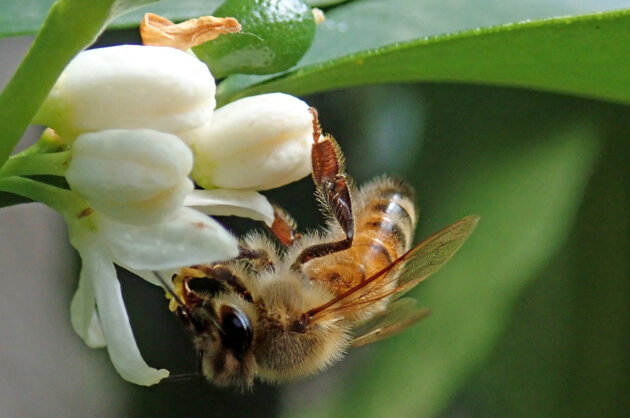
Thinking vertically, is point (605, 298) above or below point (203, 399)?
above

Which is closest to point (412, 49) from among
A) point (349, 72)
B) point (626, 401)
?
point (349, 72)

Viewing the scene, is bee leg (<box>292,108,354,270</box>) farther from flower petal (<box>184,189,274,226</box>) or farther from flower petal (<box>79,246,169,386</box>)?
flower petal (<box>79,246,169,386</box>)

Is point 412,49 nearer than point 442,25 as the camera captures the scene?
Yes

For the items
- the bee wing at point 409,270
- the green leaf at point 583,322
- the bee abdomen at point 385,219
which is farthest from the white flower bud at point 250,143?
the green leaf at point 583,322

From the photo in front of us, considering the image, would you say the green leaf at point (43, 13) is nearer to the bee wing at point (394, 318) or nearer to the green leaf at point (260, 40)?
the green leaf at point (260, 40)

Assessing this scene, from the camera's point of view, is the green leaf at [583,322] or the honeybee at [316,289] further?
the green leaf at [583,322]

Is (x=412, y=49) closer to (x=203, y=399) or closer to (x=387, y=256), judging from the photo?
(x=387, y=256)

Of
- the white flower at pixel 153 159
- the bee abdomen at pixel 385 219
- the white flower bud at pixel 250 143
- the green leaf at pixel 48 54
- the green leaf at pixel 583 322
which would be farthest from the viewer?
the green leaf at pixel 583 322
